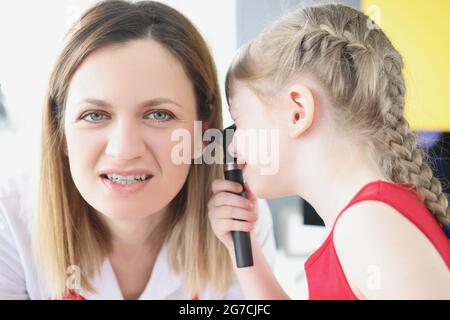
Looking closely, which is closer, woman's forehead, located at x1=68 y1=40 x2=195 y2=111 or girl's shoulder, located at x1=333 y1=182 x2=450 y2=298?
girl's shoulder, located at x1=333 y1=182 x2=450 y2=298

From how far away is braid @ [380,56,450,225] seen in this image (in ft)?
2.36

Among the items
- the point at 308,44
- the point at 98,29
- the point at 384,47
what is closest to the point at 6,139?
the point at 98,29

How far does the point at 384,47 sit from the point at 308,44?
0.11 meters

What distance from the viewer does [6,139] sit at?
0.95 metres

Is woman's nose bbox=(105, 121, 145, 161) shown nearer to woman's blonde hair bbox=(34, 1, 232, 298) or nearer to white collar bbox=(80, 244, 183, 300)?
woman's blonde hair bbox=(34, 1, 232, 298)

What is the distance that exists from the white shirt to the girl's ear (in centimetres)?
43

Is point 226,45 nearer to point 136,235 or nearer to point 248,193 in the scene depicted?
point 248,193

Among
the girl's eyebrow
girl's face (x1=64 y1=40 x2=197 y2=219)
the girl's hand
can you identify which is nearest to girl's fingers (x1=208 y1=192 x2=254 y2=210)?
the girl's hand

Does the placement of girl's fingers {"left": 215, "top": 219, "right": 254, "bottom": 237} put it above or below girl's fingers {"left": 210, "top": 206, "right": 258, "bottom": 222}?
below

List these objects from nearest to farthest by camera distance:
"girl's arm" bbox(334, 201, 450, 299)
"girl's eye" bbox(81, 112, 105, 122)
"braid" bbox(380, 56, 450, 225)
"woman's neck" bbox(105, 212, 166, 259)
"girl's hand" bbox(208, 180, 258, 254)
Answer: "girl's arm" bbox(334, 201, 450, 299) → "braid" bbox(380, 56, 450, 225) → "girl's eye" bbox(81, 112, 105, 122) → "girl's hand" bbox(208, 180, 258, 254) → "woman's neck" bbox(105, 212, 166, 259)

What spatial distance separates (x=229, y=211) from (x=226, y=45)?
299mm

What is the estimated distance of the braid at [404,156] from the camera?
72 centimetres
